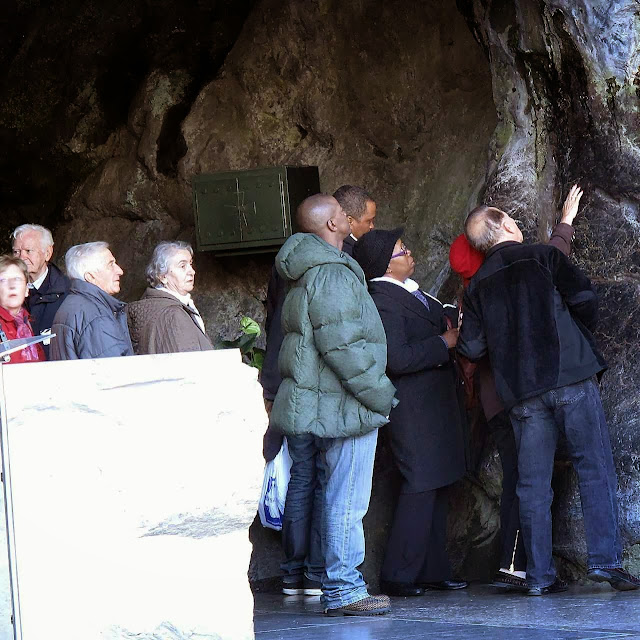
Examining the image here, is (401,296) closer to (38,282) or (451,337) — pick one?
(451,337)

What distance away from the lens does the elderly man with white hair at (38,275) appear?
6.75m

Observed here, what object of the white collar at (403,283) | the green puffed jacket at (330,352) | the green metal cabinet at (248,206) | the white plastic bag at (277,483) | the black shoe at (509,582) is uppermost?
the green metal cabinet at (248,206)

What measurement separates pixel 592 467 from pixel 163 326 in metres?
2.16

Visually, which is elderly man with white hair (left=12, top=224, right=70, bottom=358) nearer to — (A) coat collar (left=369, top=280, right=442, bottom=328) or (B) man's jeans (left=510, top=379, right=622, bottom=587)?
(A) coat collar (left=369, top=280, right=442, bottom=328)

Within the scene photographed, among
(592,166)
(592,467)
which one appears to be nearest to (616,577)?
(592,467)

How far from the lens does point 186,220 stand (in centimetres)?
937

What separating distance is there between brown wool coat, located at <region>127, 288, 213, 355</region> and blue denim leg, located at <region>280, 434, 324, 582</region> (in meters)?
0.74

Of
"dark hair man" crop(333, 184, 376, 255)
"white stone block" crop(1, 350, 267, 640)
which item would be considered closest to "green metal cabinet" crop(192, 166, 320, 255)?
"dark hair man" crop(333, 184, 376, 255)

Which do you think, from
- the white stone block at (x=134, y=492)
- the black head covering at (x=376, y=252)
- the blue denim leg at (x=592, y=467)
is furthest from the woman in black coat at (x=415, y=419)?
the white stone block at (x=134, y=492)

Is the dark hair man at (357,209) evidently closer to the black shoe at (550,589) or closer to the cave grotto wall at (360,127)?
the cave grotto wall at (360,127)

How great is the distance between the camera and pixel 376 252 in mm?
5918

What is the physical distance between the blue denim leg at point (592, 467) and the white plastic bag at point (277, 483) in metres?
1.46

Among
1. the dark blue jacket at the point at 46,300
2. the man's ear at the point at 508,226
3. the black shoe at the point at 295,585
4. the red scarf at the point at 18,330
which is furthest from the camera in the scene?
the dark blue jacket at the point at 46,300

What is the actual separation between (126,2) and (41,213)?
75.0 inches
